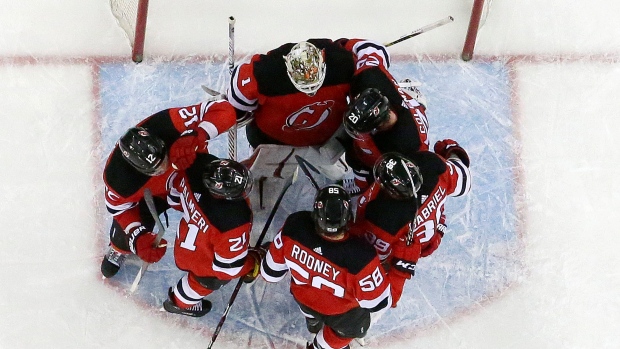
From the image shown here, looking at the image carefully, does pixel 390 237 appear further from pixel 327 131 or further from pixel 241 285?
pixel 241 285

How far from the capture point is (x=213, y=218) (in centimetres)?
287

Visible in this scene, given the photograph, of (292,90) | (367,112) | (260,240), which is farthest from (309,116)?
(260,240)

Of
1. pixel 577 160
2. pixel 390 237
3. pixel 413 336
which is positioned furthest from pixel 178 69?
pixel 577 160

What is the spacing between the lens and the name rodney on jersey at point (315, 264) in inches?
111

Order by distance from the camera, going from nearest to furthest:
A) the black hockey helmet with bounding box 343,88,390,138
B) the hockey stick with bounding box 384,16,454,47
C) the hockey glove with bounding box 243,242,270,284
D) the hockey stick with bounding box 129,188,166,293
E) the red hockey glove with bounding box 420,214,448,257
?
1. the black hockey helmet with bounding box 343,88,390,138
2. the hockey stick with bounding box 129,188,166,293
3. the red hockey glove with bounding box 420,214,448,257
4. the hockey glove with bounding box 243,242,270,284
5. the hockey stick with bounding box 384,16,454,47

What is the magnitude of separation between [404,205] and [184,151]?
3.35 ft

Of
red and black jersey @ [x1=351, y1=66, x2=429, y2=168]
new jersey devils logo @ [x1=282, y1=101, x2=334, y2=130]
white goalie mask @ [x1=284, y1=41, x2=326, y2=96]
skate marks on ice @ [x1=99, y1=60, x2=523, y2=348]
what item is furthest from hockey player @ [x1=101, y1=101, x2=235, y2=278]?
red and black jersey @ [x1=351, y1=66, x2=429, y2=168]

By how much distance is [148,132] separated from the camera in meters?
2.86

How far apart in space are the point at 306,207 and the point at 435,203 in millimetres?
1130

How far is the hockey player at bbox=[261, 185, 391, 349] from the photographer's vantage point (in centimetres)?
278

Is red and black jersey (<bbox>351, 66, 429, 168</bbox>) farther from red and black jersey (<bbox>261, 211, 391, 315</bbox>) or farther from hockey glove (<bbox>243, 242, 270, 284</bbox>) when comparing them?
hockey glove (<bbox>243, 242, 270, 284</bbox>)

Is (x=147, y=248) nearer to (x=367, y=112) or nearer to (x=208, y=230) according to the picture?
(x=208, y=230)

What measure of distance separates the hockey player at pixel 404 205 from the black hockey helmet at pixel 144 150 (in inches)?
37.8

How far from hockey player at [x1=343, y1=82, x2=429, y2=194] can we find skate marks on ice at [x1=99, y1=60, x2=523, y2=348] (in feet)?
2.64
